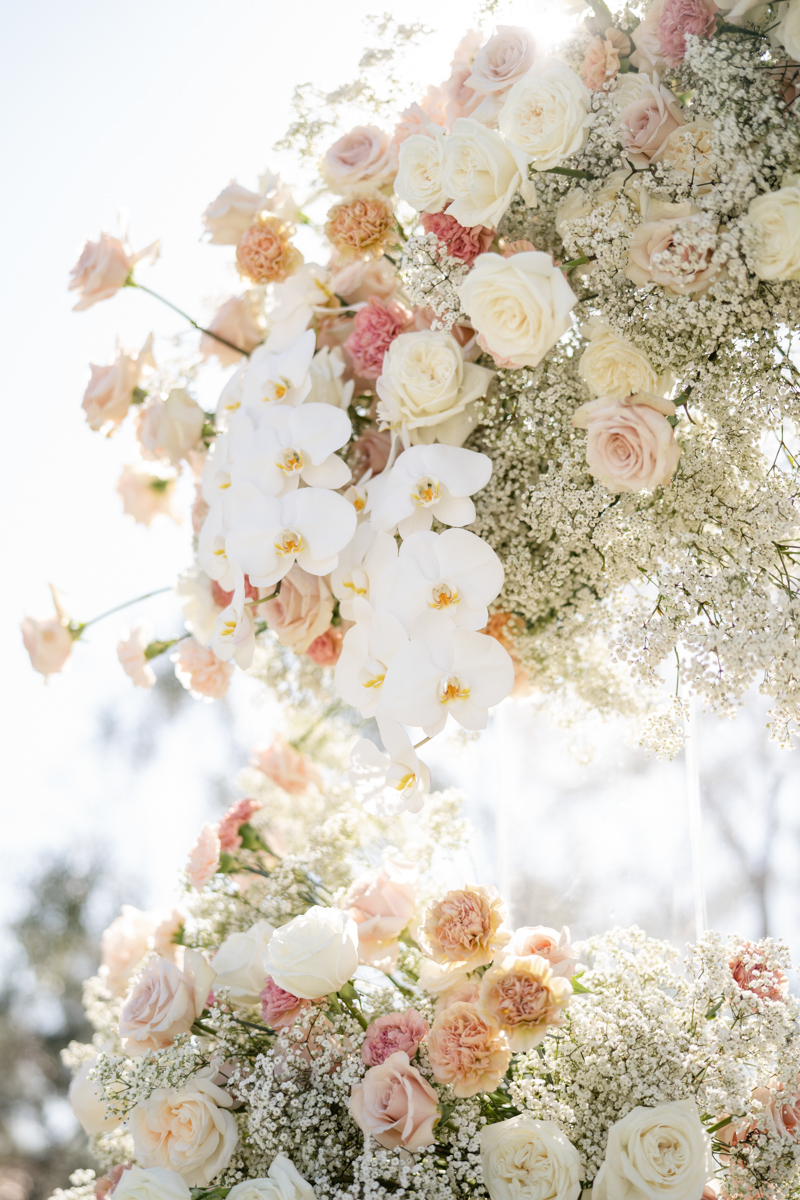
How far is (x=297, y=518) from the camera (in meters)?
0.82

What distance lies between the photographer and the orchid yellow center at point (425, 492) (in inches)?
30.9

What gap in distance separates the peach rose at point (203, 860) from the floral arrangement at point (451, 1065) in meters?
0.16

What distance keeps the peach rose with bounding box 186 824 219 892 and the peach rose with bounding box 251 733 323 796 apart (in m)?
0.29

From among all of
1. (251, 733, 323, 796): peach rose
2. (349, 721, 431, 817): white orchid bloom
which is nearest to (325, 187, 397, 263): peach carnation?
(349, 721, 431, 817): white orchid bloom

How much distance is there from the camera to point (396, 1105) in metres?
0.74

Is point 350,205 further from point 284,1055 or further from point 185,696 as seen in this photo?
point 185,696

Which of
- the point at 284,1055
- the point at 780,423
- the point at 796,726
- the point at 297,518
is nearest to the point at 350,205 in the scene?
the point at 297,518

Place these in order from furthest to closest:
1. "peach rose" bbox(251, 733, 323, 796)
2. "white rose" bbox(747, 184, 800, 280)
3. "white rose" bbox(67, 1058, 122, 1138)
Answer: "peach rose" bbox(251, 733, 323, 796), "white rose" bbox(67, 1058, 122, 1138), "white rose" bbox(747, 184, 800, 280)

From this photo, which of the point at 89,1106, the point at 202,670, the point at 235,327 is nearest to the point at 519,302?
the point at 235,327

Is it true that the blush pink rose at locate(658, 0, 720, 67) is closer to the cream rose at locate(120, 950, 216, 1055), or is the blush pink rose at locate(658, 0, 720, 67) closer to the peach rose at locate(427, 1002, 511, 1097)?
the peach rose at locate(427, 1002, 511, 1097)

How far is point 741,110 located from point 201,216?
653mm

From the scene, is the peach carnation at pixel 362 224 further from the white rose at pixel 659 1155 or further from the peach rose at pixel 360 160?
the white rose at pixel 659 1155

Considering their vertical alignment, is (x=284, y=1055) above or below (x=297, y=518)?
below

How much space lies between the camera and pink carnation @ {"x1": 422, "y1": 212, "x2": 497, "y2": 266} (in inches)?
32.4
